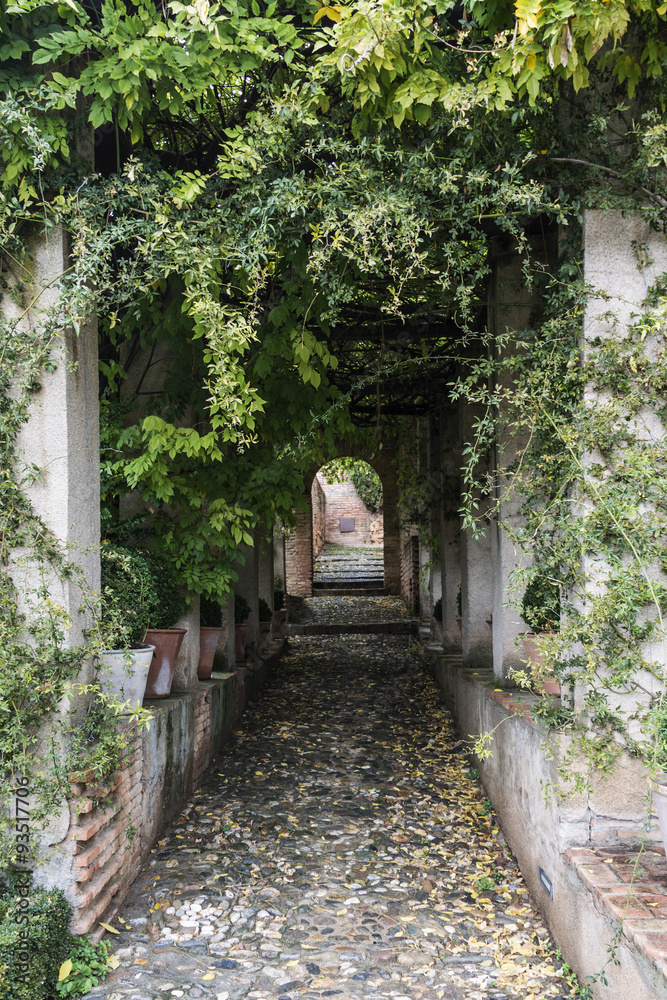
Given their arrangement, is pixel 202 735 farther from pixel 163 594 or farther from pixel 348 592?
pixel 348 592

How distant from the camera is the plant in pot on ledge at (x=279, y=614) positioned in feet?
39.7

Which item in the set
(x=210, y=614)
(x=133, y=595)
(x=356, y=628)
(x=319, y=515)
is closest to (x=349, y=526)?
(x=319, y=515)

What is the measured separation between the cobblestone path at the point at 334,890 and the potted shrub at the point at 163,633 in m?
0.90

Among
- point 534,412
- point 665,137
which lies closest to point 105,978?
point 534,412

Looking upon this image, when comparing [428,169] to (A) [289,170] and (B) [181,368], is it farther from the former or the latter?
(B) [181,368]

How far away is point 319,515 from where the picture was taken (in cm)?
2386

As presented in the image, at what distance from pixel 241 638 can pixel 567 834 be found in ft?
18.6

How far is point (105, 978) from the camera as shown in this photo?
3141mm

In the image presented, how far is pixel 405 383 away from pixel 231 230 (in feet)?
15.7

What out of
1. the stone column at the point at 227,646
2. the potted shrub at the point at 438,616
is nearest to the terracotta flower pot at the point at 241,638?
the stone column at the point at 227,646

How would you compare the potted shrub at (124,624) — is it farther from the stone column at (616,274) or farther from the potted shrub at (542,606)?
the stone column at (616,274)

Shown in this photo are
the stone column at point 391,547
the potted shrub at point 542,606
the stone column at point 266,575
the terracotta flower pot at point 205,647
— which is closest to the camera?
the potted shrub at point 542,606

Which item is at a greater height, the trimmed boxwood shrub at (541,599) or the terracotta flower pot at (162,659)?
the trimmed boxwood shrub at (541,599)

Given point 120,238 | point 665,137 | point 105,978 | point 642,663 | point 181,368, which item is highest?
point 665,137
